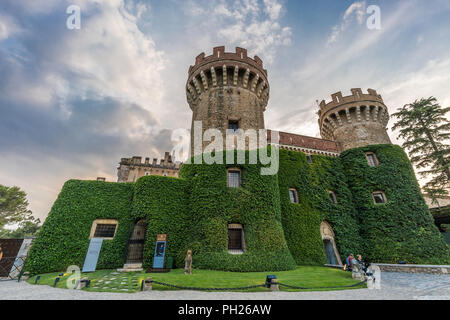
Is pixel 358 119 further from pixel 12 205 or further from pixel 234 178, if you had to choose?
pixel 12 205

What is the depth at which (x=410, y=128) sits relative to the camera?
2411cm

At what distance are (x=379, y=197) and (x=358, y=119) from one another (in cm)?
1035

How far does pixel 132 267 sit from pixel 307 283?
10207mm

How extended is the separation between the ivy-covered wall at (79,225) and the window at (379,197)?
2182 centimetres

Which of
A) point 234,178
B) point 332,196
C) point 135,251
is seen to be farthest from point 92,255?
point 332,196

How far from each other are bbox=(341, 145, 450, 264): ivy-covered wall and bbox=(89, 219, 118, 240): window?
20.8 metres

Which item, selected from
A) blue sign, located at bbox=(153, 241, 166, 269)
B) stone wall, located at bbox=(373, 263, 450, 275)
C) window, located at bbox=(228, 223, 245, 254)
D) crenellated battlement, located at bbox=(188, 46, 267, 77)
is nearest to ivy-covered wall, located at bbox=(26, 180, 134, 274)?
blue sign, located at bbox=(153, 241, 166, 269)

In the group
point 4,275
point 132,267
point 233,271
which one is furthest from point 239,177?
point 4,275

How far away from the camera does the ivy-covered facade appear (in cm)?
1230

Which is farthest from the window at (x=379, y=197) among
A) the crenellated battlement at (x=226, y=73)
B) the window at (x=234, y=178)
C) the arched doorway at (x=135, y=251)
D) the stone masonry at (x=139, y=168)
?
the stone masonry at (x=139, y=168)

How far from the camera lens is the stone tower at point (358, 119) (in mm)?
23344

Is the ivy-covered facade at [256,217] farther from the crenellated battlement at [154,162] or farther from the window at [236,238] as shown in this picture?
the crenellated battlement at [154,162]

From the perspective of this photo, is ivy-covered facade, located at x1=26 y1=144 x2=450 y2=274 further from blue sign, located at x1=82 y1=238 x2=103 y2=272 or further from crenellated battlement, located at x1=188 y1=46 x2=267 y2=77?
crenellated battlement, located at x1=188 y1=46 x2=267 y2=77
